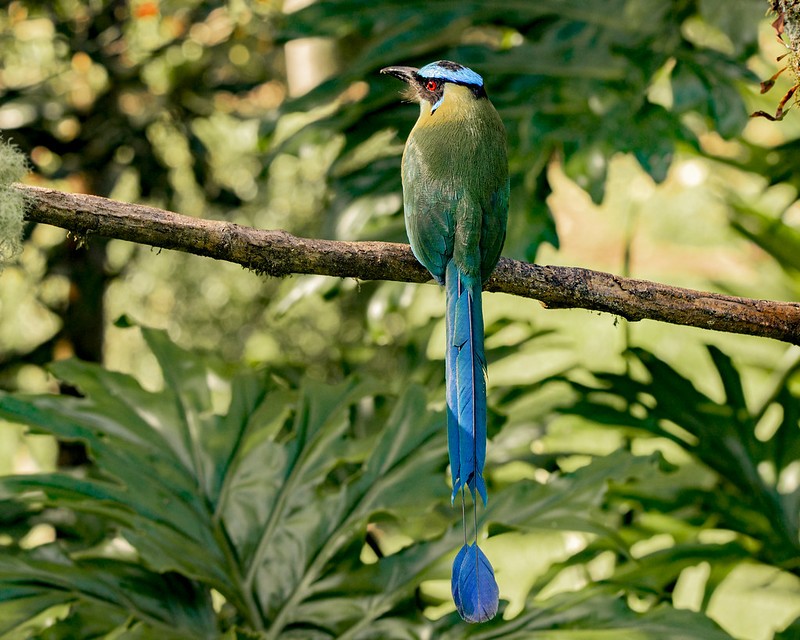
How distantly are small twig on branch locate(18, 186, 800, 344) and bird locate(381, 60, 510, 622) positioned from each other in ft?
0.17

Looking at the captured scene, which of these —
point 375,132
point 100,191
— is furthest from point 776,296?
point 100,191

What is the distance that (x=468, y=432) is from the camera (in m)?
1.13

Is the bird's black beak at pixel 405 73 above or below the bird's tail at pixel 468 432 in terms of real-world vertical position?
above

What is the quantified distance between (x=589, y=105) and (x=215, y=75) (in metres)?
Result: 1.46

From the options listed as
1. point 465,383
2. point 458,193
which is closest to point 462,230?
point 458,193

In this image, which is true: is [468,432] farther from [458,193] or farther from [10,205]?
[10,205]

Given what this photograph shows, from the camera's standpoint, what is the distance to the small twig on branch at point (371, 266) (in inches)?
44.3

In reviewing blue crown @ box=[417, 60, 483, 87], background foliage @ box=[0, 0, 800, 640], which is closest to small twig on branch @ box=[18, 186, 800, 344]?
background foliage @ box=[0, 0, 800, 640]

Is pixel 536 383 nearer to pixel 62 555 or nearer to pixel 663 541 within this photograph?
pixel 62 555

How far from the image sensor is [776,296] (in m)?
2.79

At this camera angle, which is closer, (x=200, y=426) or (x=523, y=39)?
(x=200, y=426)

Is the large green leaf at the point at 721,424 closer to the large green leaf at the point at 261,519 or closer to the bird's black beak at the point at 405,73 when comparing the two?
the large green leaf at the point at 261,519

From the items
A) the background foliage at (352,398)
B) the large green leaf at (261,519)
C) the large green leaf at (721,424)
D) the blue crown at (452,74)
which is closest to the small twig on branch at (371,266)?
the background foliage at (352,398)

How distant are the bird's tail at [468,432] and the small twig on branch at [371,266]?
10cm
